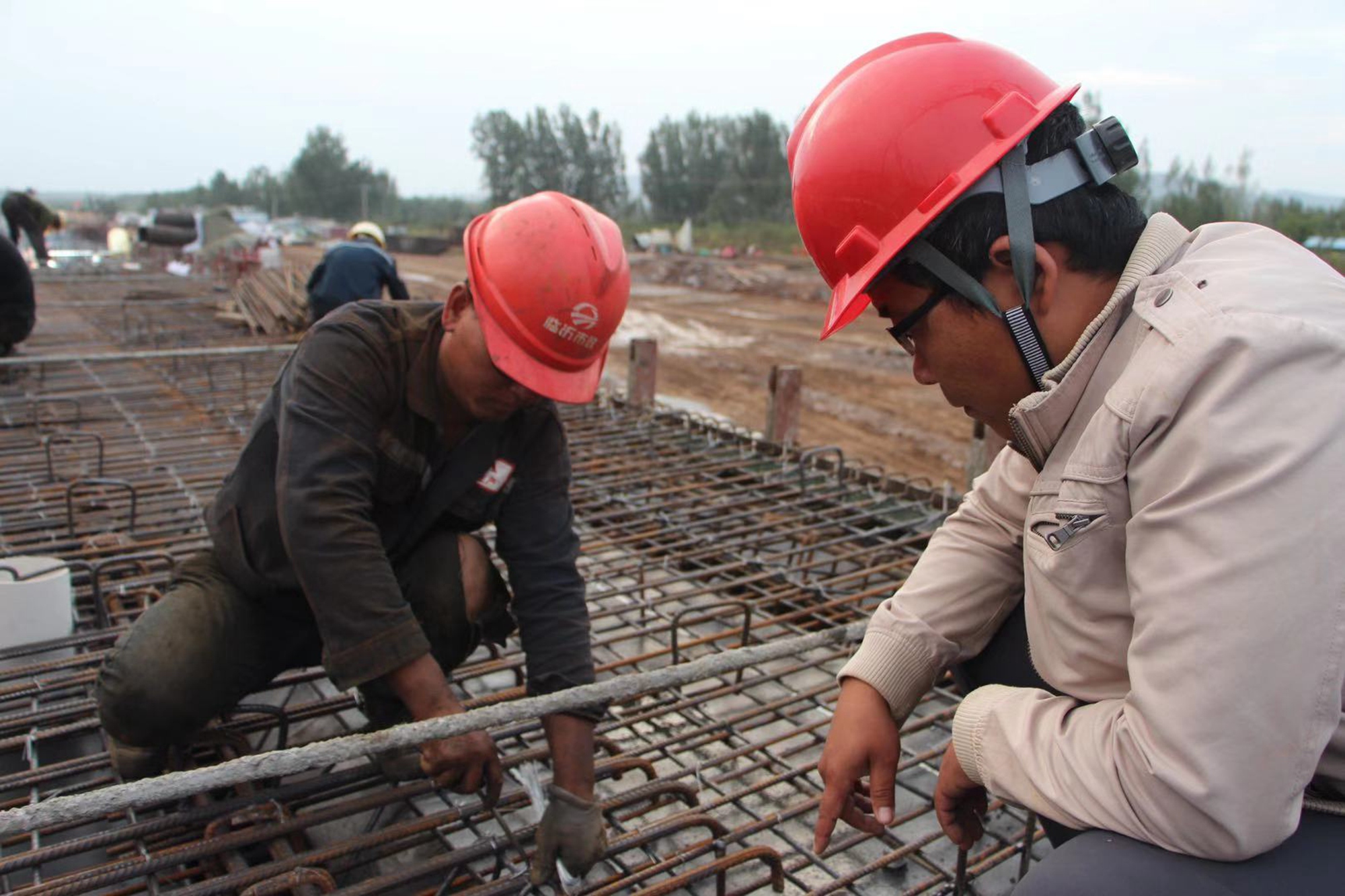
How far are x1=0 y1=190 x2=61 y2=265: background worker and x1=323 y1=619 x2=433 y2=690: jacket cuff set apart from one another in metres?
9.56

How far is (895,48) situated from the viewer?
5.24 feet

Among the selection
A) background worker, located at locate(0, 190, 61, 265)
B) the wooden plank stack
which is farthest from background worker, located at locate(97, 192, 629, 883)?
background worker, located at locate(0, 190, 61, 265)

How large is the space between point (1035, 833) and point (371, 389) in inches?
71.4

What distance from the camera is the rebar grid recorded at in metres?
2.08

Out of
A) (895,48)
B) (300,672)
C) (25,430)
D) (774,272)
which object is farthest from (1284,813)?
(774,272)

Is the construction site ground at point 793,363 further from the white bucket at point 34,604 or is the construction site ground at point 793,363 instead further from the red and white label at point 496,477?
the white bucket at point 34,604

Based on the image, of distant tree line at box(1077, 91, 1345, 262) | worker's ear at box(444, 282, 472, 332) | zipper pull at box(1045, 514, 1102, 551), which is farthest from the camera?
distant tree line at box(1077, 91, 1345, 262)

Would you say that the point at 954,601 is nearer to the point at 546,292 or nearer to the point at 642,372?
the point at 546,292

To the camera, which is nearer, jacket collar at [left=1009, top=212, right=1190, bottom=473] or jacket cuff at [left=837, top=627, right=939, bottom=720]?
jacket collar at [left=1009, top=212, right=1190, bottom=473]

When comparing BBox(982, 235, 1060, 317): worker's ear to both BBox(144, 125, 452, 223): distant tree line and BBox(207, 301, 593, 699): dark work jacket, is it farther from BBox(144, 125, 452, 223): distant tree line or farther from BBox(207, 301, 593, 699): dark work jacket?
BBox(144, 125, 452, 223): distant tree line

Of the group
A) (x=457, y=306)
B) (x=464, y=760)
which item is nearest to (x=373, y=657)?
(x=464, y=760)

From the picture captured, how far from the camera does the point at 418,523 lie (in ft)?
7.94

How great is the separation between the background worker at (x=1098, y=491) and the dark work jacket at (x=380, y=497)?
0.86 m

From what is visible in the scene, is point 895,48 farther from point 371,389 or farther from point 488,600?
point 488,600
